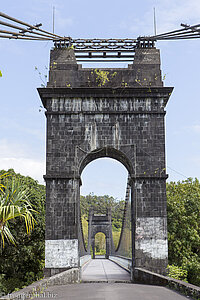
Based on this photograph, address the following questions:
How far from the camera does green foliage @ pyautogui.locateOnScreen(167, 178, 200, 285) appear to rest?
17953 millimetres

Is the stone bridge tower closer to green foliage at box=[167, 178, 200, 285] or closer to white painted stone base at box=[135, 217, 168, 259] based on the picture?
white painted stone base at box=[135, 217, 168, 259]

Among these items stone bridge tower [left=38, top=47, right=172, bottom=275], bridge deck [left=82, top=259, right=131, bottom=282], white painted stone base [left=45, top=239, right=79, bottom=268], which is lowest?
bridge deck [left=82, top=259, right=131, bottom=282]

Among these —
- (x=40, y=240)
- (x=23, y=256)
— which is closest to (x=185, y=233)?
(x=40, y=240)

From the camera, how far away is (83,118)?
1262cm

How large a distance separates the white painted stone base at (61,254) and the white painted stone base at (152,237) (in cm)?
184

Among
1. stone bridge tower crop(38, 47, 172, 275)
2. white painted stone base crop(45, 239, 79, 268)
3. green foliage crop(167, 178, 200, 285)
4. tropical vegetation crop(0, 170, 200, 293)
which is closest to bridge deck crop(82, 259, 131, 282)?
white painted stone base crop(45, 239, 79, 268)

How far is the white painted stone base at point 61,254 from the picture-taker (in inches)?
466

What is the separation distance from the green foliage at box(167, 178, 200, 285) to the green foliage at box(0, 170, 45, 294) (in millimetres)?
5891

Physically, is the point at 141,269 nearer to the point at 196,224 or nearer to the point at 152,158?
the point at 152,158

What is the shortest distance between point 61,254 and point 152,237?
8.84 ft

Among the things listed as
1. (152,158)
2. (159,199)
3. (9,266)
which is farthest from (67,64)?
(9,266)

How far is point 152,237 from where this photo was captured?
1198 centimetres

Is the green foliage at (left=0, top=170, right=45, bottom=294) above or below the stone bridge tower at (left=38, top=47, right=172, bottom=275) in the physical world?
below

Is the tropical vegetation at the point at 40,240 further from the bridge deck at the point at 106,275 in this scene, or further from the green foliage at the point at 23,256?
the bridge deck at the point at 106,275
